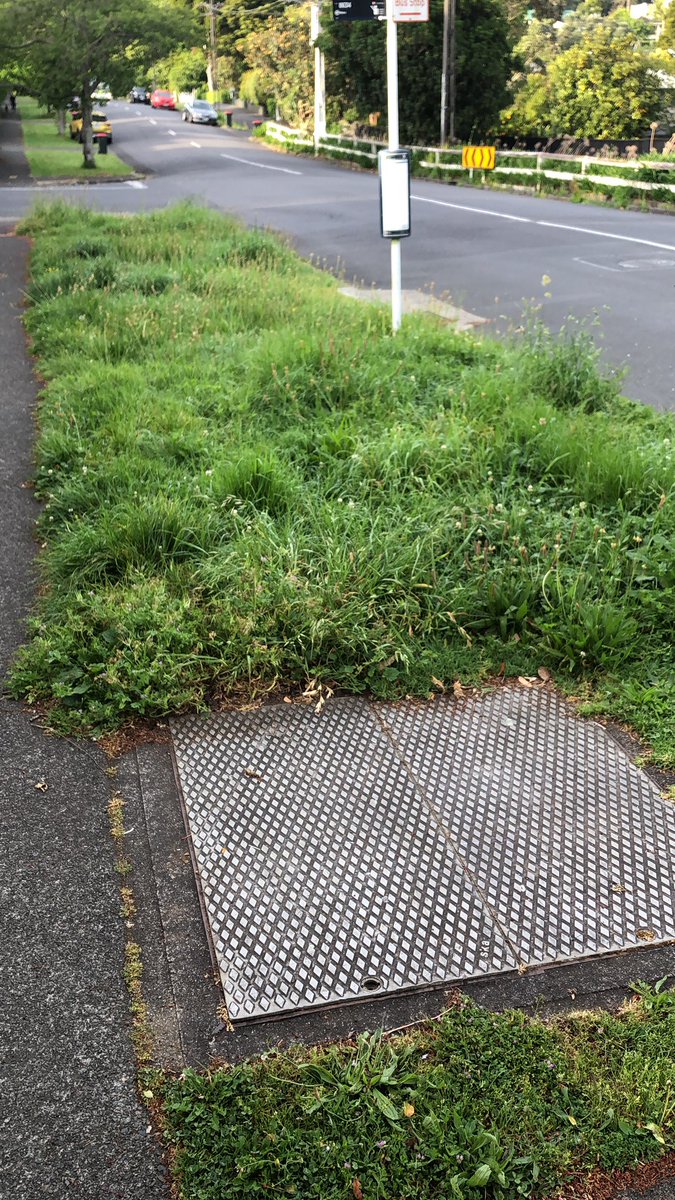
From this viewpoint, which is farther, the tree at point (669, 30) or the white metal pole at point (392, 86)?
the tree at point (669, 30)

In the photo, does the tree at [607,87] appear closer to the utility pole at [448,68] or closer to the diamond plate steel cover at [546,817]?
the utility pole at [448,68]

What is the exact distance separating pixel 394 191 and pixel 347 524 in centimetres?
382

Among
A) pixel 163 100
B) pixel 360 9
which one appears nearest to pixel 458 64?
pixel 360 9

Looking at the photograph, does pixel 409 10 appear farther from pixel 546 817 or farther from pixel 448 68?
pixel 448 68

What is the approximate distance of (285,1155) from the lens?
87.5 inches

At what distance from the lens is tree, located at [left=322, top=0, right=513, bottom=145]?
1503 inches

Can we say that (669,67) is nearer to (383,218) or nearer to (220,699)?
(383,218)

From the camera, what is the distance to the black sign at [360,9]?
26.0 ft

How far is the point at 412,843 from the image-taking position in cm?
321

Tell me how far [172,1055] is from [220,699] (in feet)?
5.67

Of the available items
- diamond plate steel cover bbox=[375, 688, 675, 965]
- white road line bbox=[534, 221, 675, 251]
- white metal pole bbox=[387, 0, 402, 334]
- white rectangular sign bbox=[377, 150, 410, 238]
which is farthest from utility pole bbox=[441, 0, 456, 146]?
diamond plate steel cover bbox=[375, 688, 675, 965]

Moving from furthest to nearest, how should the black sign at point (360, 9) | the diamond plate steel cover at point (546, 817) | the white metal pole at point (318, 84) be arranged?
the white metal pole at point (318, 84), the black sign at point (360, 9), the diamond plate steel cover at point (546, 817)

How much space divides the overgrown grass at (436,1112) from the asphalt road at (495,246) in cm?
564

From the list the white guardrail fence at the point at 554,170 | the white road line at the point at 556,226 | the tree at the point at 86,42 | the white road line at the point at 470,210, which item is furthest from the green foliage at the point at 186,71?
the white road line at the point at 556,226
